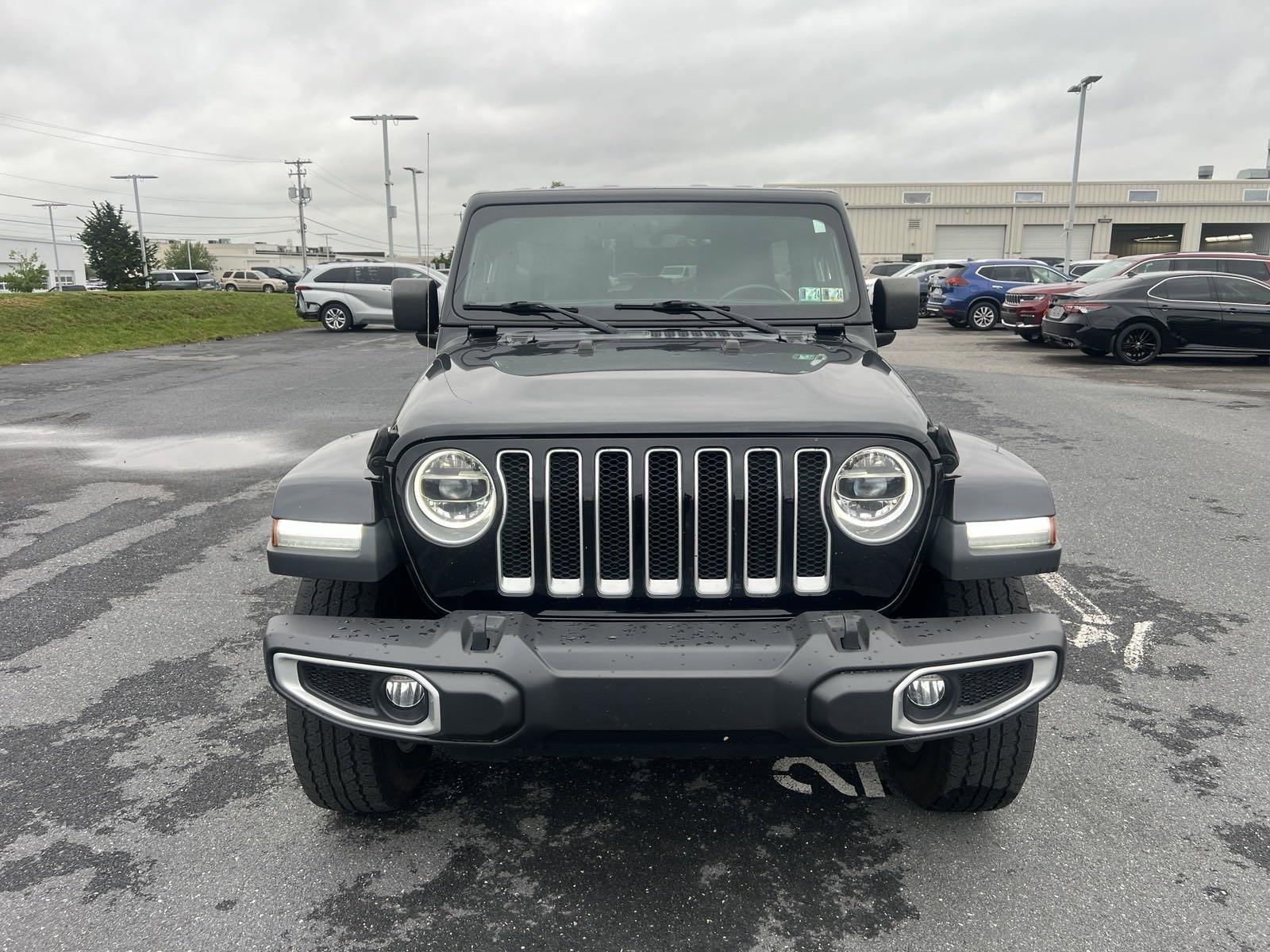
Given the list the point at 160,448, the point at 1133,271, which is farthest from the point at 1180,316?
the point at 160,448

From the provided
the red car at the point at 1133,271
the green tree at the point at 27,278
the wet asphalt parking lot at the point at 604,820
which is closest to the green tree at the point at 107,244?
the green tree at the point at 27,278

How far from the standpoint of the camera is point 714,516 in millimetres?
2273

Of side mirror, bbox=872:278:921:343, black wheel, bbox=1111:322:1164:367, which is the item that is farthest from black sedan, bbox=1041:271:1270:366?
side mirror, bbox=872:278:921:343

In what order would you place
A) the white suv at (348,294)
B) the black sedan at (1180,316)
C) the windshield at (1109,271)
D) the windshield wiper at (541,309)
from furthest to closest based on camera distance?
the white suv at (348,294) < the windshield at (1109,271) < the black sedan at (1180,316) < the windshield wiper at (541,309)

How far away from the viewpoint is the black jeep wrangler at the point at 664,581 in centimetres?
207

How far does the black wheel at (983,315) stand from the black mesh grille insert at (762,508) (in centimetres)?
2109

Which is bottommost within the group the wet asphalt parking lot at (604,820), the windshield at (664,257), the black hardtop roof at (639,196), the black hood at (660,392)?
the wet asphalt parking lot at (604,820)

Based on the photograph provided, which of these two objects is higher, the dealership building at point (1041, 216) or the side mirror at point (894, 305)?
the dealership building at point (1041, 216)

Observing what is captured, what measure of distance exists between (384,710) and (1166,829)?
2.16m

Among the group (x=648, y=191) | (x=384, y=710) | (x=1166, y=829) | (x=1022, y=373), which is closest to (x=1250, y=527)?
(x=1166, y=829)

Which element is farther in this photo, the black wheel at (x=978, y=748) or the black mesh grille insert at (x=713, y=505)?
the black wheel at (x=978, y=748)

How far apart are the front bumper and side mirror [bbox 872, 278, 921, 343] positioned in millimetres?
1666

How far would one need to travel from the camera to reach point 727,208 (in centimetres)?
366

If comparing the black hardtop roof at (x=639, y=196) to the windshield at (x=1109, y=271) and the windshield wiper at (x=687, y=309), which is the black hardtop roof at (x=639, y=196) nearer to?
the windshield wiper at (x=687, y=309)
